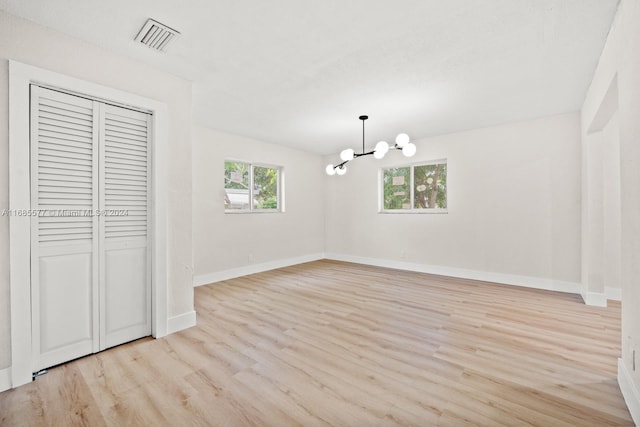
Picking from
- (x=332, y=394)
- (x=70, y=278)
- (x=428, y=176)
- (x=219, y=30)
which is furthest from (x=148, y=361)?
(x=428, y=176)

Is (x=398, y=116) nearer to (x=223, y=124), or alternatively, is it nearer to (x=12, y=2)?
(x=223, y=124)

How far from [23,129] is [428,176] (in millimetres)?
5279

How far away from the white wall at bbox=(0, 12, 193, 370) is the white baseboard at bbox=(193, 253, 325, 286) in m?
1.69

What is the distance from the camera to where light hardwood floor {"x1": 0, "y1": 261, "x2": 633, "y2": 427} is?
161 centimetres

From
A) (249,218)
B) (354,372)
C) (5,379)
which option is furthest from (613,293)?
(5,379)

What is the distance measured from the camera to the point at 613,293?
12.0 ft

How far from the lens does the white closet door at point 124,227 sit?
236 cm

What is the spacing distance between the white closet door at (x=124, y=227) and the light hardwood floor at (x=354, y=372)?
0.23 metres

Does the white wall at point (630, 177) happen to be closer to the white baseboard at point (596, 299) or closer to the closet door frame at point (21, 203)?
the white baseboard at point (596, 299)

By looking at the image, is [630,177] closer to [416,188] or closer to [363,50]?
[363,50]

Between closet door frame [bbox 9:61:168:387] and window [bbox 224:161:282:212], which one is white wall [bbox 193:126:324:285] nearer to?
window [bbox 224:161:282:212]

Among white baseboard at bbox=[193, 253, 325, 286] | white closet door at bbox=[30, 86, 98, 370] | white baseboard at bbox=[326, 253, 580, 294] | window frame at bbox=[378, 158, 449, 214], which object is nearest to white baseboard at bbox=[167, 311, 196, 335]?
white closet door at bbox=[30, 86, 98, 370]

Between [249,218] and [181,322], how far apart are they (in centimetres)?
266

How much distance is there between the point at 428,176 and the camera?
5270 mm
